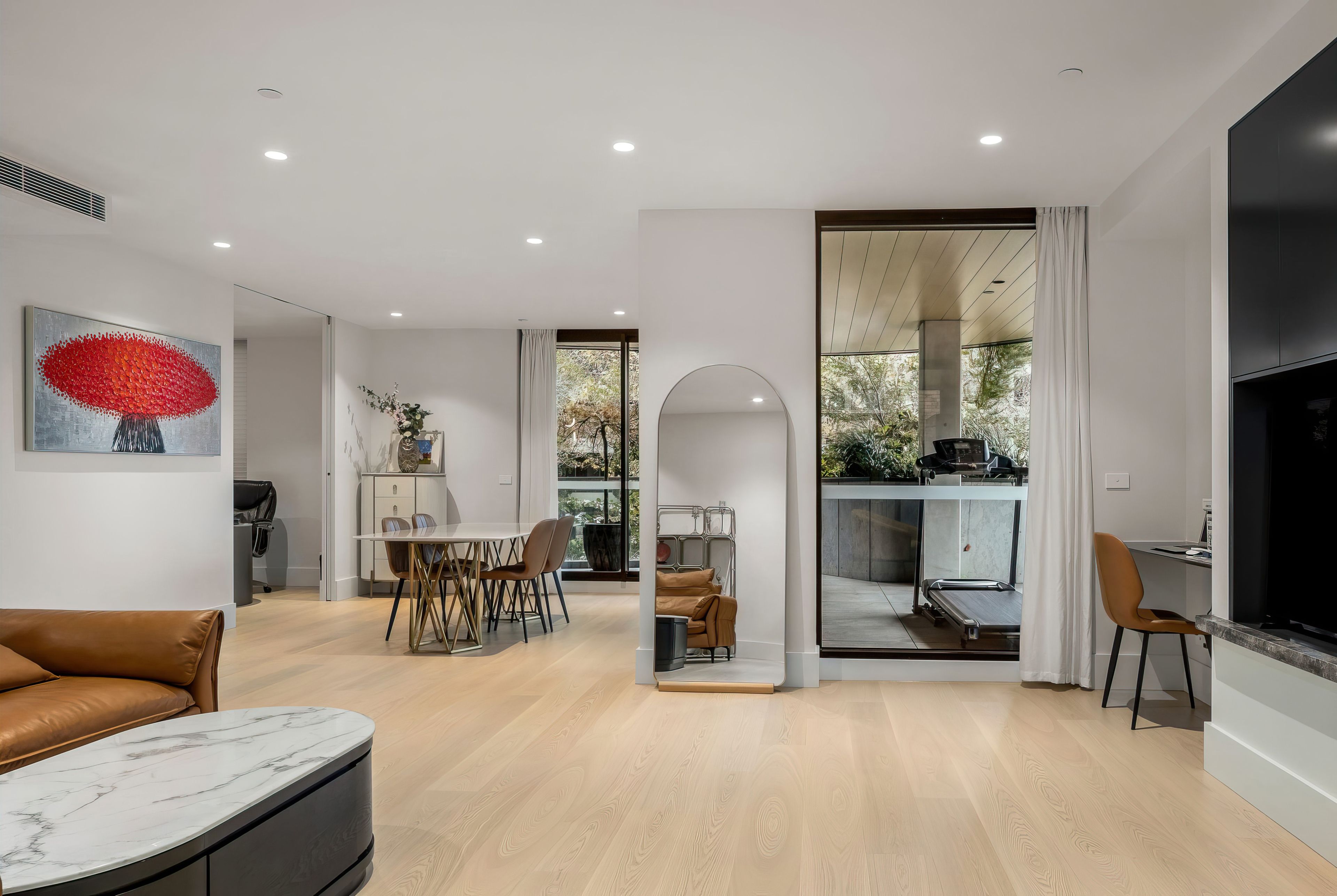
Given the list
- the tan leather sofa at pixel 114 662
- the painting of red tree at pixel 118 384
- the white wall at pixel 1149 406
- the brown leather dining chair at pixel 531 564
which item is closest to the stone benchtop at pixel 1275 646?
the white wall at pixel 1149 406

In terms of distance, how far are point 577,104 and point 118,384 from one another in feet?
12.2

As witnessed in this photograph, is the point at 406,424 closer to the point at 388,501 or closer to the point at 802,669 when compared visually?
the point at 388,501

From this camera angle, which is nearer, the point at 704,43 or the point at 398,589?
the point at 704,43

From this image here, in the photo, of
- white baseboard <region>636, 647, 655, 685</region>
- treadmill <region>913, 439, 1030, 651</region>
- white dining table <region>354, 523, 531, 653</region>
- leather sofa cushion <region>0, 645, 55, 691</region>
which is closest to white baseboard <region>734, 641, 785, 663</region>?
white baseboard <region>636, 647, 655, 685</region>

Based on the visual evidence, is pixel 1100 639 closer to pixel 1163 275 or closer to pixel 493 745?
pixel 1163 275

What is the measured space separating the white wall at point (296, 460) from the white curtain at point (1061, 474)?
22.7ft

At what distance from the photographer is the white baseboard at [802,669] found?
14.8 feet

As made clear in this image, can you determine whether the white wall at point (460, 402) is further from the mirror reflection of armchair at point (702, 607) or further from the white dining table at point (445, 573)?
the mirror reflection of armchair at point (702, 607)

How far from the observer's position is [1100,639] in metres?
4.46

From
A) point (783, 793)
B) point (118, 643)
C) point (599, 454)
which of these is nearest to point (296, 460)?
point (599, 454)

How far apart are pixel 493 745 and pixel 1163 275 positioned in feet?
13.8

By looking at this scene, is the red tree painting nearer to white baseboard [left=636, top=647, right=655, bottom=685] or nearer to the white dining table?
the white dining table

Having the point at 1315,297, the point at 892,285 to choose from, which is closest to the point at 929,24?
the point at 1315,297

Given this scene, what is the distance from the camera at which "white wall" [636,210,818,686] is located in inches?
181
